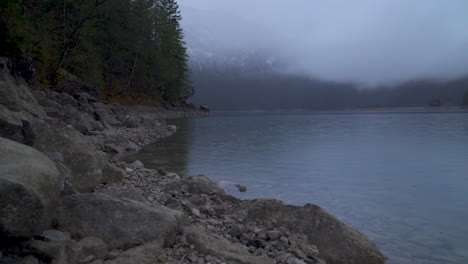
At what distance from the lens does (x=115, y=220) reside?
5.36m

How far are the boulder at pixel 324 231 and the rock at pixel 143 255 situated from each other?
2.92 metres

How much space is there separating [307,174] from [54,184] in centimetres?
1281

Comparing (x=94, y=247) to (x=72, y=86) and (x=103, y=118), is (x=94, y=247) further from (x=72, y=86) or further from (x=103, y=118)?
(x=72, y=86)

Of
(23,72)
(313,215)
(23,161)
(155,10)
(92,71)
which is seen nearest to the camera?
(23,161)

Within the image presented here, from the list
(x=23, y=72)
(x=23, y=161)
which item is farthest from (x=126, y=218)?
(x=23, y=72)

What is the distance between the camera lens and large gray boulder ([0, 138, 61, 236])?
12.9 feet

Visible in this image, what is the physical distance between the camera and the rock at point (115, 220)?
204 inches

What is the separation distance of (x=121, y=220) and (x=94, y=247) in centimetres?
55

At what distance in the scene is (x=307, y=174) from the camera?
53.3ft

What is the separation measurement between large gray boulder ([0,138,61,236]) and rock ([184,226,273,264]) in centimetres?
206

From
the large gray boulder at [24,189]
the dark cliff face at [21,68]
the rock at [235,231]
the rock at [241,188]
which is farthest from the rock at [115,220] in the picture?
the dark cliff face at [21,68]

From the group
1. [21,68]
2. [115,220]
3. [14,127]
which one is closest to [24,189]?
[115,220]

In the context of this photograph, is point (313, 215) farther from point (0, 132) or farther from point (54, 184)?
point (0, 132)

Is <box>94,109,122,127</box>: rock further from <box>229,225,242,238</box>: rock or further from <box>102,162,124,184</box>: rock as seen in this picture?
<box>229,225,242,238</box>: rock
